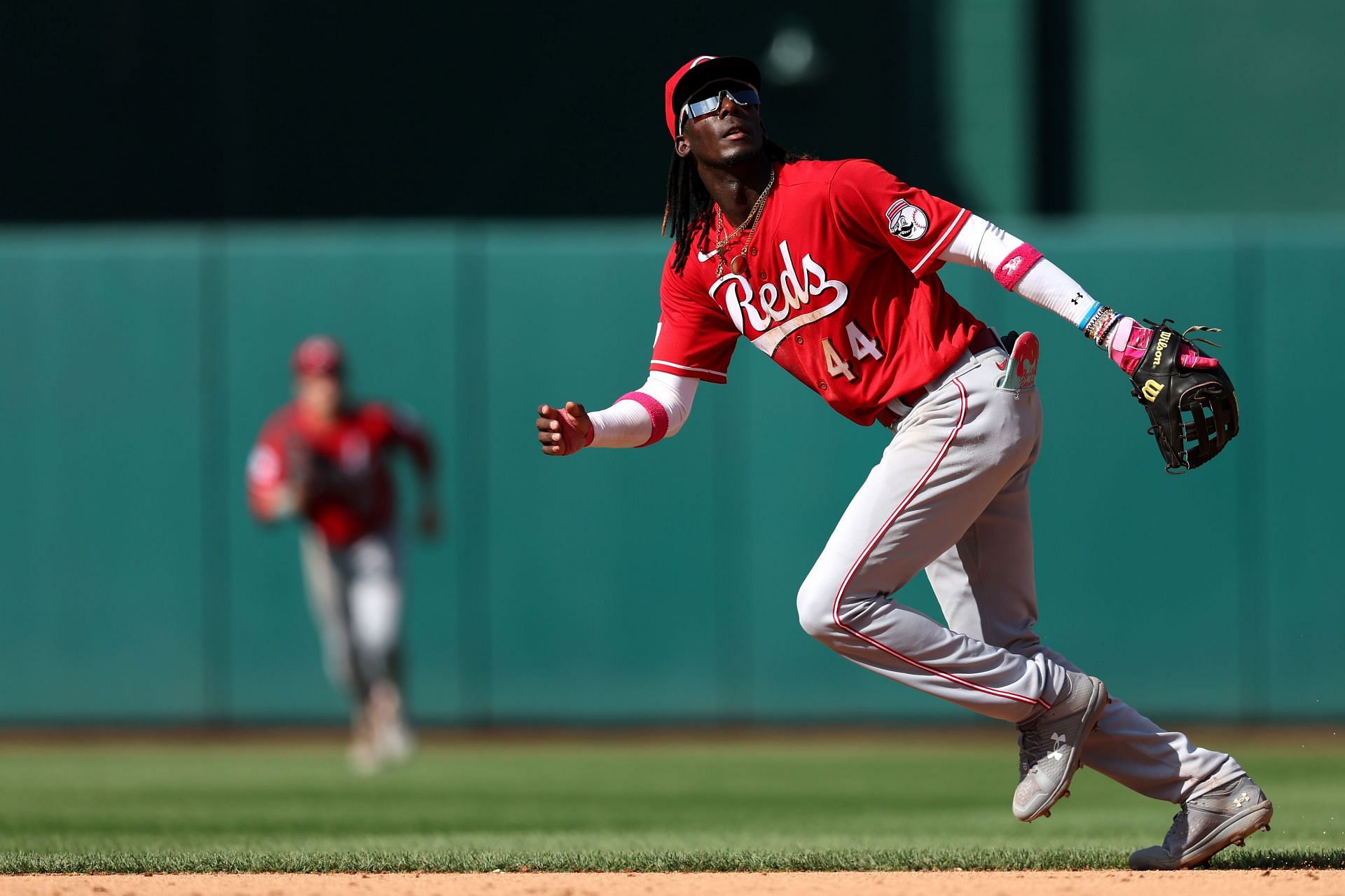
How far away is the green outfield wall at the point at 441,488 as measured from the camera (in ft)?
33.3

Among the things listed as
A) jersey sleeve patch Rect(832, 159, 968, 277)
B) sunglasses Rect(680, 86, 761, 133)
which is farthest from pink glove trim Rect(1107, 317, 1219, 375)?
sunglasses Rect(680, 86, 761, 133)

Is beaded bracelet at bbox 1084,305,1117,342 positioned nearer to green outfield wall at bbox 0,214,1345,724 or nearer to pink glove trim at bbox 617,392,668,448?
pink glove trim at bbox 617,392,668,448

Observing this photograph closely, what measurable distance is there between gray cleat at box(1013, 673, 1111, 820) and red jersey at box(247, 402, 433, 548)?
5.26 m

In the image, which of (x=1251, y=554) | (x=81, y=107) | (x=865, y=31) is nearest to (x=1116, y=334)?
(x=1251, y=554)

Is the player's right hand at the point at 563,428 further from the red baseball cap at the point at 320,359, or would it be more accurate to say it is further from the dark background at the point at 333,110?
the dark background at the point at 333,110

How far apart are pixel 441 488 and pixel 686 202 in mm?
5717

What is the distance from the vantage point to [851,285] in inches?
171

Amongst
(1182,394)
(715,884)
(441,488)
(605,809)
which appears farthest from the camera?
(441,488)

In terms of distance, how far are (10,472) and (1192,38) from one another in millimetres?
7696

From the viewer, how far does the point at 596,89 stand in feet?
37.6

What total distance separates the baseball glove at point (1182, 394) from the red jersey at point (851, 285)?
48 cm

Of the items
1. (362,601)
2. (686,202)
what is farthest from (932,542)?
(362,601)

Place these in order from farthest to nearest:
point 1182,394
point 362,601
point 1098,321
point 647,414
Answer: point 362,601, point 647,414, point 1098,321, point 1182,394

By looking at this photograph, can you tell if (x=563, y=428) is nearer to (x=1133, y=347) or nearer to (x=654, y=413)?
(x=654, y=413)
